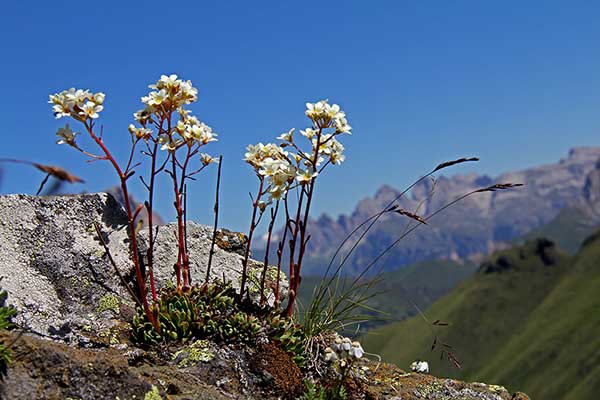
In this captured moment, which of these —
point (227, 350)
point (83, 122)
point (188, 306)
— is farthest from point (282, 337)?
point (83, 122)

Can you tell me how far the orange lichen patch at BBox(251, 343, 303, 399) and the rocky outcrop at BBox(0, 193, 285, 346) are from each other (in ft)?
5.28

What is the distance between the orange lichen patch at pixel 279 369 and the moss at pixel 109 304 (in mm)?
1832

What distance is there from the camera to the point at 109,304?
7.51 meters

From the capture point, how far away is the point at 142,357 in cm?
638

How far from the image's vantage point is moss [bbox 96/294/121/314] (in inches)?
293

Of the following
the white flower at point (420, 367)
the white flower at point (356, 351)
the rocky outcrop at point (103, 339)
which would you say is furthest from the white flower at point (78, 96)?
the white flower at point (420, 367)

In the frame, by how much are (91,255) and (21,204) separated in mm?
982

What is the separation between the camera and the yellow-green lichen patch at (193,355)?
6523 mm

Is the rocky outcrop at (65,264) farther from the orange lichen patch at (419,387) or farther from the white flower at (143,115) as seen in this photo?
the orange lichen patch at (419,387)

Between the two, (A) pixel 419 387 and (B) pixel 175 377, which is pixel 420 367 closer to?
(A) pixel 419 387

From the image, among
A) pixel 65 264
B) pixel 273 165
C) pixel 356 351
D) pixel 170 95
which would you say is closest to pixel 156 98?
pixel 170 95

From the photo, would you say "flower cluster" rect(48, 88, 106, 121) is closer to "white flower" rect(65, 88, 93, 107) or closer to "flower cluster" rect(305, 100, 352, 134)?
"white flower" rect(65, 88, 93, 107)

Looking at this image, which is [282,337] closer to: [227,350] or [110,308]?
[227,350]

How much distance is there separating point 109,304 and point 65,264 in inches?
26.9
